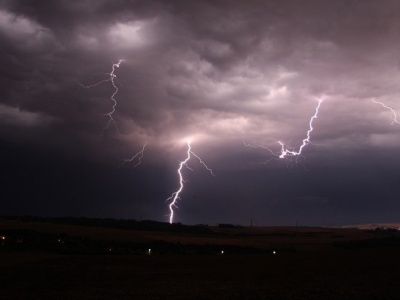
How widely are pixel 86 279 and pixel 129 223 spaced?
100 m

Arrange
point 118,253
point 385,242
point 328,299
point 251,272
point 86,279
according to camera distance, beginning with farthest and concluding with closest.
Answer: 1. point 385,242
2. point 118,253
3. point 251,272
4. point 86,279
5. point 328,299

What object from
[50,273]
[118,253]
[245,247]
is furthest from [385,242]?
[50,273]

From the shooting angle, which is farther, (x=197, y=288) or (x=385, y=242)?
(x=385, y=242)

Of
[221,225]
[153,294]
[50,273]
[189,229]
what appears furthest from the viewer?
[221,225]

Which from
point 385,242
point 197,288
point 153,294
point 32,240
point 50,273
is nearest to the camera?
point 153,294

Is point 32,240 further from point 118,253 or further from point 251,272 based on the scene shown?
point 251,272

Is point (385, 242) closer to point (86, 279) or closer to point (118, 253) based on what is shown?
point (118, 253)

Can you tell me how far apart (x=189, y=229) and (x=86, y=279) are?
305 ft

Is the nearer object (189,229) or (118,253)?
Answer: (118,253)

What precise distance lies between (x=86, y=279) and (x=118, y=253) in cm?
3019

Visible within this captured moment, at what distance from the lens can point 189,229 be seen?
121 m

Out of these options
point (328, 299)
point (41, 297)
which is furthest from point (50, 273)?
point (328, 299)

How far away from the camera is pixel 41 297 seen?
2100cm

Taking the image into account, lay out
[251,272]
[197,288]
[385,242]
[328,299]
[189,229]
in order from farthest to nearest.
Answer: [189,229]
[385,242]
[251,272]
[197,288]
[328,299]
